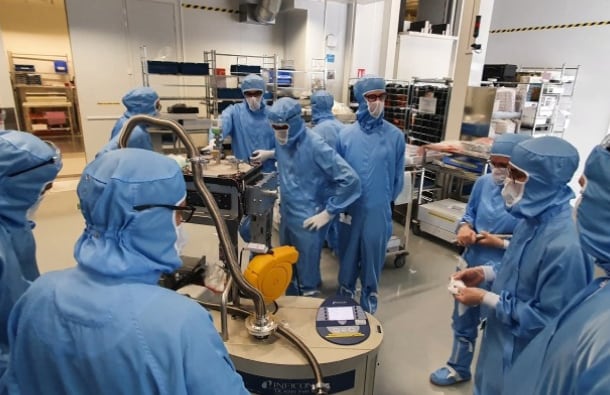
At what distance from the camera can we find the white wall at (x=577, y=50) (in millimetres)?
5578

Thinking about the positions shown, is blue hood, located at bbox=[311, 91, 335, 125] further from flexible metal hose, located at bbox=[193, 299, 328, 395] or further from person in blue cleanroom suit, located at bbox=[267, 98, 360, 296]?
flexible metal hose, located at bbox=[193, 299, 328, 395]

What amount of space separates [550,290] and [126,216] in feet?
3.96

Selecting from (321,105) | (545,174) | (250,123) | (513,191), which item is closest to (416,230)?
(321,105)

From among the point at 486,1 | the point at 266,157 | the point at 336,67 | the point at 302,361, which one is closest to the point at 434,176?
the point at 486,1

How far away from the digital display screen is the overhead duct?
→ 5.05 meters

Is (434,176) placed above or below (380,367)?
above

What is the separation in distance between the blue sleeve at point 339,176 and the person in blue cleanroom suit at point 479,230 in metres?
0.62

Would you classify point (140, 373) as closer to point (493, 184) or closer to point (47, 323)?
point (47, 323)

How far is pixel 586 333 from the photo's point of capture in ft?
2.03

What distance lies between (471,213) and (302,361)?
1.22 meters

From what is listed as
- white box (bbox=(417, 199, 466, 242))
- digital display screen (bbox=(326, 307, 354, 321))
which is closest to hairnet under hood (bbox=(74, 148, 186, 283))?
digital display screen (bbox=(326, 307, 354, 321))

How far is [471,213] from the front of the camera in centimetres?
203

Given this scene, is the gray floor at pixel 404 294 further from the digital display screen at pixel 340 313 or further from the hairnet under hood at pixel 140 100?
the hairnet under hood at pixel 140 100

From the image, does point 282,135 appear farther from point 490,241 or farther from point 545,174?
point 545,174
